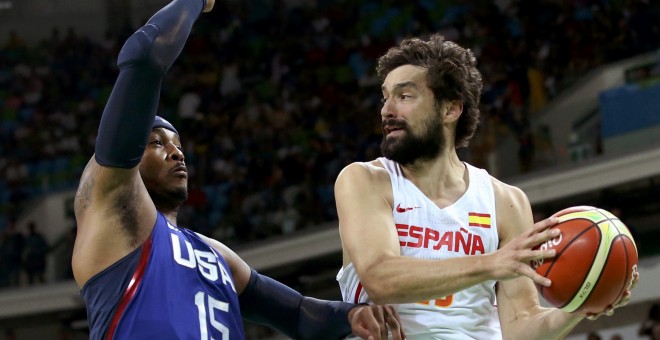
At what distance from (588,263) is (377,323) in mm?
920

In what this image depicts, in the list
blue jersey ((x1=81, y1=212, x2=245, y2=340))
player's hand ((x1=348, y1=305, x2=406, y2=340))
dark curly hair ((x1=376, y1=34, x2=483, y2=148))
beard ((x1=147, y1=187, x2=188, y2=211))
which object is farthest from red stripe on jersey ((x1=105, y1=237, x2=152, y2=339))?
dark curly hair ((x1=376, y1=34, x2=483, y2=148))

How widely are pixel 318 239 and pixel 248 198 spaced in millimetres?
1057

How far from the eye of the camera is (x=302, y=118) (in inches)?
564

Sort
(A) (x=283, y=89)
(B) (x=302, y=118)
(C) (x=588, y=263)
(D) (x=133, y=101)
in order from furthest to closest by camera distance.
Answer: (A) (x=283, y=89)
(B) (x=302, y=118)
(D) (x=133, y=101)
(C) (x=588, y=263)

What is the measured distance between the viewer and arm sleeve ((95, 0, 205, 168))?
142 inches

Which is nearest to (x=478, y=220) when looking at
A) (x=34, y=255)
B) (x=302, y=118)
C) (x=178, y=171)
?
(x=178, y=171)

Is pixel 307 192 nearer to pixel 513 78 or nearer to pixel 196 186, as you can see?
pixel 196 186

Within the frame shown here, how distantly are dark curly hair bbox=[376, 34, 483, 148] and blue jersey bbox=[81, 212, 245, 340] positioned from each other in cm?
113

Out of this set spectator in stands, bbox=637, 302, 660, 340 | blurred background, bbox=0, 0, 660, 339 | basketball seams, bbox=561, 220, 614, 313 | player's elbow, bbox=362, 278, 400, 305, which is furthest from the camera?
blurred background, bbox=0, 0, 660, 339

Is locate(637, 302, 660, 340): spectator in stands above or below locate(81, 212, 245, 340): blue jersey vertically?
below

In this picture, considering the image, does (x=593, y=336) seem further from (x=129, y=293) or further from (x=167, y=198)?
(x=129, y=293)

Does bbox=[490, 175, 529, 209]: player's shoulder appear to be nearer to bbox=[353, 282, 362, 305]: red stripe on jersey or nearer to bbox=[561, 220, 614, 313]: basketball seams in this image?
bbox=[353, 282, 362, 305]: red stripe on jersey

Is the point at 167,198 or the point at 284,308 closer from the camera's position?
the point at 167,198

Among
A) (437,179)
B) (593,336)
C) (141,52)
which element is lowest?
(593,336)
